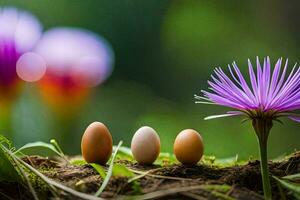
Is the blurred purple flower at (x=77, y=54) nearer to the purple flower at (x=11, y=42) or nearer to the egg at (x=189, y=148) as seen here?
the purple flower at (x=11, y=42)

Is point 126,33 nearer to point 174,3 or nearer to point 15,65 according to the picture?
point 174,3

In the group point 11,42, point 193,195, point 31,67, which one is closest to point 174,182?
point 193,195

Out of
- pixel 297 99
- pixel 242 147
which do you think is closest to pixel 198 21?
pixel 242 147

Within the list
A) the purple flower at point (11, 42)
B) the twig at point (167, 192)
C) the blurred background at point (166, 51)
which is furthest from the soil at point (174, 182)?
the blurred background at point (166, 51)

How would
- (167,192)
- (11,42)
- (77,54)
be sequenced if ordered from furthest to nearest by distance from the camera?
(77,54) → (11,42) → (167,192)

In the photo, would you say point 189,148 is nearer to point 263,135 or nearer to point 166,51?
point 263,135

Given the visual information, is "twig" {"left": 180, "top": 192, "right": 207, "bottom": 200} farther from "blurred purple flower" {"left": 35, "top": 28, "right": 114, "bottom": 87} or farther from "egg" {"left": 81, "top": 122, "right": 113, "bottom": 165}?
"blurred purple flower" {"left": 35, "top": 28, "right": 114, "bottom": 87}
